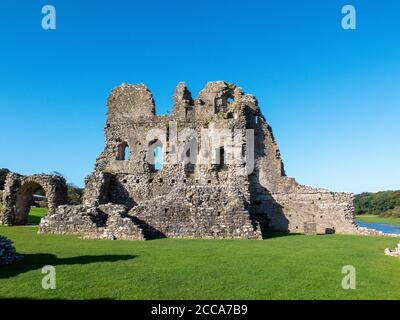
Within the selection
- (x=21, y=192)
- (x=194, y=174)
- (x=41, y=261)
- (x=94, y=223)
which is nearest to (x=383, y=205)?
(x=194, y=174)

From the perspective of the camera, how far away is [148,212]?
779 inches

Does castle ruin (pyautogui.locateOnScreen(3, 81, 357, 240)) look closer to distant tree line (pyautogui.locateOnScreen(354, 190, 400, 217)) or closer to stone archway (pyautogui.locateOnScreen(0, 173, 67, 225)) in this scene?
stone archway (pyautogui.locateOnScreen(0, 173, 67, 225))

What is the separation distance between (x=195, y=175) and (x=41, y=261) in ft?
54.7

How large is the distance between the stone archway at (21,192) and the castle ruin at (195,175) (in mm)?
766

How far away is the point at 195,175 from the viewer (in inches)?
1066

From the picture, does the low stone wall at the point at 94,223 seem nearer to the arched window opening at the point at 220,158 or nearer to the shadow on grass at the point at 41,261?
the shadow on grass at the point at 41,261

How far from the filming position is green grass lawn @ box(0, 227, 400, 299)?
7.88m

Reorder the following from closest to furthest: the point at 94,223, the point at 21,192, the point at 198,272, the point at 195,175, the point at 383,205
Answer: the point at 198,272
the point at 94,223
the point at 195,175
the point at 21,192
the point at 383,205

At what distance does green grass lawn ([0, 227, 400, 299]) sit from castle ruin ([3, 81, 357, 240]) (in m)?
4.74

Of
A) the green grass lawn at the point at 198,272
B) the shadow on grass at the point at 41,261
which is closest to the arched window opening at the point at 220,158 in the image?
the green grass lawn at the point at 198,272

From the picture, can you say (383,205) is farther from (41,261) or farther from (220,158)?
(41,261)

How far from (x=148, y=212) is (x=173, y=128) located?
10.1m

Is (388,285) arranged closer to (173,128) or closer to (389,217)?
(173,128)
